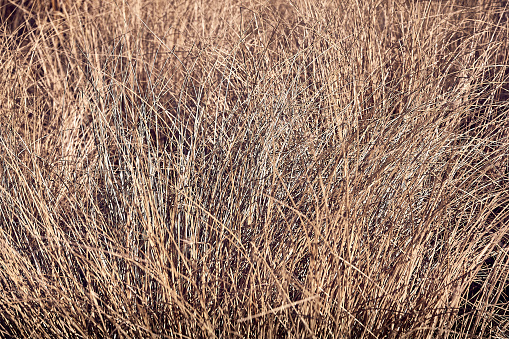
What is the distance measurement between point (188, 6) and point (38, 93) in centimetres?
Result: 79

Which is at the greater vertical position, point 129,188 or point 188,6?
point 188,6

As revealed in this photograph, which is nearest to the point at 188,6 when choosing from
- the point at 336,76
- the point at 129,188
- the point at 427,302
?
the point at 336,76

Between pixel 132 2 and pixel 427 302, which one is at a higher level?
pixel 132 2

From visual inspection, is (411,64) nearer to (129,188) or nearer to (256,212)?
(256,212)

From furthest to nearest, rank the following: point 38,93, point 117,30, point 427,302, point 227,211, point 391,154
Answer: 1. point 117,30
2. point 38,93
3. point 391,154
4. point 227,211
5. point 427,302

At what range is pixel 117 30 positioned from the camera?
2.33 meters

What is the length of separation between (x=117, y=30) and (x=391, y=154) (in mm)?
1458

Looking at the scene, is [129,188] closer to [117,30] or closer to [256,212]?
[256,212]

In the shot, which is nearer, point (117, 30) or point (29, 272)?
point (29, 272)

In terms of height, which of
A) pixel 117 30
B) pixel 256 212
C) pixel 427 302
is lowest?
pixel 427 302


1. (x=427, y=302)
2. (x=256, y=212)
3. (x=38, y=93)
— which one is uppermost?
(x=38, y=93)

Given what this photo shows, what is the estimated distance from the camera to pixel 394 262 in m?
1.32

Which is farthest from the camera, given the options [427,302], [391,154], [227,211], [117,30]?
[117,30]

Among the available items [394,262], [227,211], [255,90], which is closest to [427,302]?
[394,262]
